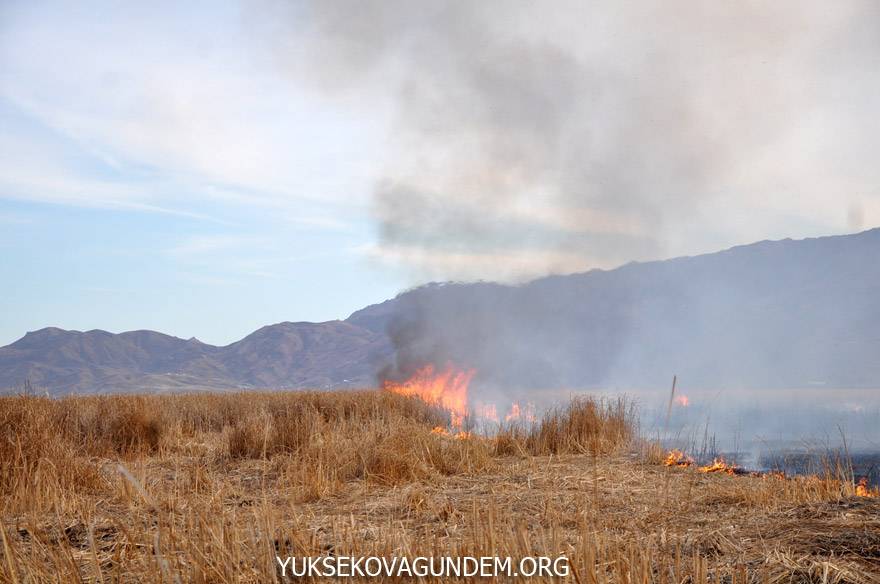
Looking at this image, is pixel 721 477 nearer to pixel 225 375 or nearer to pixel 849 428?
pixel 849 428

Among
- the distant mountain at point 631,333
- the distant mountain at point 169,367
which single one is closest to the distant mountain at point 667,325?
the distant mountain at point 631,333

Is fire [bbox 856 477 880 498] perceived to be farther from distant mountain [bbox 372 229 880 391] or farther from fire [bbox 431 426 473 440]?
distant mountain [bbox 372 229 880 391]

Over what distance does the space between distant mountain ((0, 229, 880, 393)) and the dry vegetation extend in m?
40.4

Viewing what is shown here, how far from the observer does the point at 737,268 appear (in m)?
169

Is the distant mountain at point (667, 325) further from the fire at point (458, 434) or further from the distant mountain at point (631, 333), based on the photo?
the fire at point (458, 434)

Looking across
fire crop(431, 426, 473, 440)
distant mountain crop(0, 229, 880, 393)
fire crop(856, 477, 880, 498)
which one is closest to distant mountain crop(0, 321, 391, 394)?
distant mountain crop(0, 229, 880, 393)

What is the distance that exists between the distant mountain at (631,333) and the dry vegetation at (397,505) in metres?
40.4

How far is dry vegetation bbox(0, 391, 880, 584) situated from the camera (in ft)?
12.6

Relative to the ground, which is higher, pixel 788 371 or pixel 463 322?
pixel 463 322

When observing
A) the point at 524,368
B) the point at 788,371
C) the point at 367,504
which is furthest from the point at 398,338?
the point at 788,371

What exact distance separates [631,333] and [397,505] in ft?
396

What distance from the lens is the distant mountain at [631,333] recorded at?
6994 cm

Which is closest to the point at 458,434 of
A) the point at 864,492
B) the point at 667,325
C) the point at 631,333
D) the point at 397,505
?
the point at 397,505

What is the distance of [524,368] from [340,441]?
6940cm
